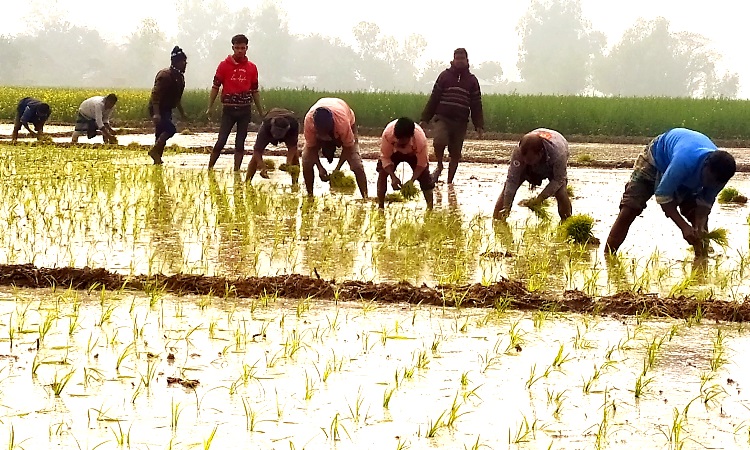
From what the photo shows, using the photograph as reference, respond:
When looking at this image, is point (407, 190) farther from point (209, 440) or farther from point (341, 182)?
point (209, 440)

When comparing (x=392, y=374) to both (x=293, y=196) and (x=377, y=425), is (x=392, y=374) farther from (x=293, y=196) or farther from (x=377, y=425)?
(x=293, y=196)

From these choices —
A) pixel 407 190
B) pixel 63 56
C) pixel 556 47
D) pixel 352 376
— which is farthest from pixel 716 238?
pixel 63 56

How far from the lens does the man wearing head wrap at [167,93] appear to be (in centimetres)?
1249

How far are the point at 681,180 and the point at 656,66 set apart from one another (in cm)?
8688

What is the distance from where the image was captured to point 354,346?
4449mm

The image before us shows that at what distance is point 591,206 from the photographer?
412 inches

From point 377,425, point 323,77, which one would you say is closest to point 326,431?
point 377,425

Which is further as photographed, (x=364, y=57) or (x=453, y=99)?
(x=364, y=57)

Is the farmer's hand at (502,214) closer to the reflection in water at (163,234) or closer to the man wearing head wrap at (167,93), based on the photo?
the reflection in water at (163,234)

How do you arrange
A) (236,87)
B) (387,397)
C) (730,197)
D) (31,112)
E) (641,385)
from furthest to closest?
(31,112) < (236,87) < (730,197) < (641,385) < (387,397)

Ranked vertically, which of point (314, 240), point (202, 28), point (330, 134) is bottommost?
point (314, 240)

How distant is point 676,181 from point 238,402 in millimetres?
3918

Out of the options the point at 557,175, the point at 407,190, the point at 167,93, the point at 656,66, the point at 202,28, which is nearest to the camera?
the point at 557,175

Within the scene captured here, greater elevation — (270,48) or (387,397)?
(270,48)
